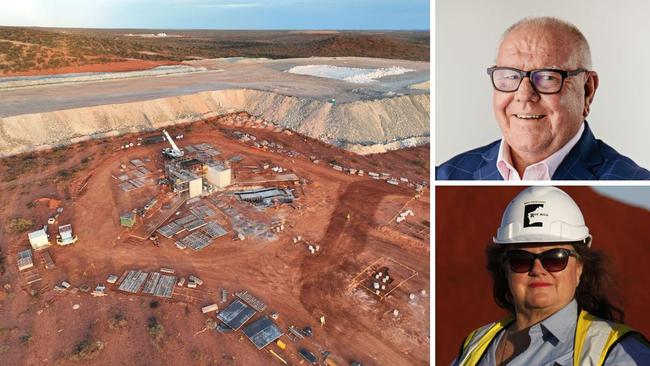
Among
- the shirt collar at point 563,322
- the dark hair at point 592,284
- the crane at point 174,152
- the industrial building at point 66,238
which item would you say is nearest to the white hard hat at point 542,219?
the dark hair at point 592,284

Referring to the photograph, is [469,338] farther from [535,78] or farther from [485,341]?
[535,78]

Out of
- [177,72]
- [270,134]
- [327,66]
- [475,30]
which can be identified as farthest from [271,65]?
[475,30]

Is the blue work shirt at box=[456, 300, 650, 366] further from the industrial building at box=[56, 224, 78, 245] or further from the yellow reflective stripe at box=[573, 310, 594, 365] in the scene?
the industrial building at box=[56, 224, 78, 245]

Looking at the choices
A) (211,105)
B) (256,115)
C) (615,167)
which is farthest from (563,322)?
(211,105)

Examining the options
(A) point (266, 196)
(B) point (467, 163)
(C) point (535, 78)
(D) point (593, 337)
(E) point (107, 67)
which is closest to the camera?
(D) point (593, 337)

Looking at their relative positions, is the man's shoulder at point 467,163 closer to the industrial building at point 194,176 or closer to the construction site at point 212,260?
the construction site at point 212,260

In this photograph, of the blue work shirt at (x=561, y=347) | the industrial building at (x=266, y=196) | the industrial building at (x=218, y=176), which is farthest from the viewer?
the industrial building at (x=218, y=176)

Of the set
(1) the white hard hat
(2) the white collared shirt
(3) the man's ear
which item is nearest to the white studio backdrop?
(3) the man's ear
